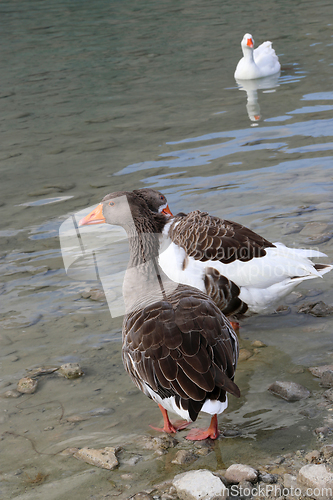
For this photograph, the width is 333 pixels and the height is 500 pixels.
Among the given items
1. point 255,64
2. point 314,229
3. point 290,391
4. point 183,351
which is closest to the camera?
point 183,351

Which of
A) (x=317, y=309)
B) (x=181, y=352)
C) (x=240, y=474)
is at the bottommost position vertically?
(x=317, y=309)

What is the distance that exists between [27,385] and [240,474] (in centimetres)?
202

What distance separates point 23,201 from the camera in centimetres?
805

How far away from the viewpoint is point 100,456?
338 centimetres

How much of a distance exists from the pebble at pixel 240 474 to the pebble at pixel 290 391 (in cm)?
88

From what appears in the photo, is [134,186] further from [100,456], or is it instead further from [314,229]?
[100,456]

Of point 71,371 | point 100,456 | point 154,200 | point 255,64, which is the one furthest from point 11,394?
point 255,64

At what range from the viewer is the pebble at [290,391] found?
3752 mm

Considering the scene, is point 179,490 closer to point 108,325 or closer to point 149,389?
point 149,389

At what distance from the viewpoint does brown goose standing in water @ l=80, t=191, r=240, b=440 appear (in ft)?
10.3

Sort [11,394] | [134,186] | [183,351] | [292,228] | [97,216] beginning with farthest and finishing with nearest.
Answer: [134,186]
[292,228]
[97,216]
[11,394]
[183,351]

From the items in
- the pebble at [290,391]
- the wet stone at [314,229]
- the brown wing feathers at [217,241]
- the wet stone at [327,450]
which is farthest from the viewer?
the wet stone at [314,229]

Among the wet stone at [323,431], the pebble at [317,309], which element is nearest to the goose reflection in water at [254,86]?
the pebble at [317,309]

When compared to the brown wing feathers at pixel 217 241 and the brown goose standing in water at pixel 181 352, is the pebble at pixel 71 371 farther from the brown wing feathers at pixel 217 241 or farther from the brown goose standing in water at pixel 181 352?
the brown wing feathers at pixel 217 241
